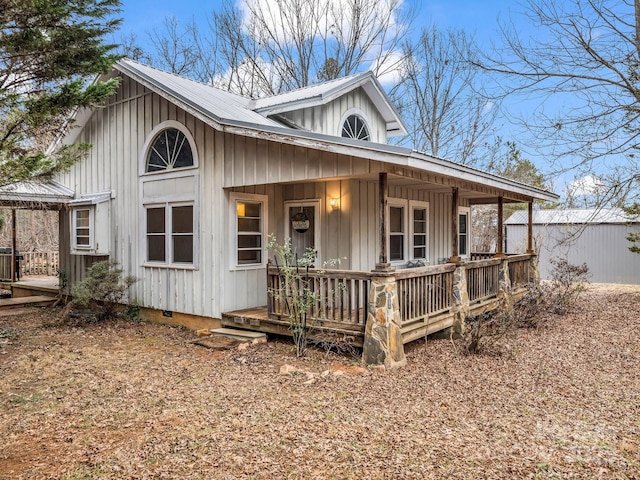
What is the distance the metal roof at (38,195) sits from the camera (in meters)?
9.31

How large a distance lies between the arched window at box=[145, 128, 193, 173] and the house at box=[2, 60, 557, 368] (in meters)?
0.03

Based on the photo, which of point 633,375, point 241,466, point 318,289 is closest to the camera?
point 241,466

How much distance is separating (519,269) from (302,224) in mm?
5866

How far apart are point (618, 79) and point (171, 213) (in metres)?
9.84

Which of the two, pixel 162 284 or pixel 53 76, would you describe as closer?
pixel 53 76

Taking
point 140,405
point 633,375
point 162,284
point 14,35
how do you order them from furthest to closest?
point 162,284, point 14,35, point 633,375, point 140,405

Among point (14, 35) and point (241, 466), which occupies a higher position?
point (14, 35)

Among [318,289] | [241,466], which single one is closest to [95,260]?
[318,289]

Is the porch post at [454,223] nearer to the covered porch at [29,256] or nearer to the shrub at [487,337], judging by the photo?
the shrub at [487,337]

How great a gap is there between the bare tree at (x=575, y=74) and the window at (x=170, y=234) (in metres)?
6.70

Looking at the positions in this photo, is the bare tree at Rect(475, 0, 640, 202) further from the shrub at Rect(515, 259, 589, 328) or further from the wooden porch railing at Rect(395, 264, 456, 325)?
the wooden porch railing at Rect(395, 264, 456, 325)

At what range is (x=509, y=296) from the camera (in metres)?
9.90

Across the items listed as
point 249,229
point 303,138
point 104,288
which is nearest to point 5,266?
point 104,288

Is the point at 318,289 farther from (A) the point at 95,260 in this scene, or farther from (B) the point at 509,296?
(A) the point at 95,260
